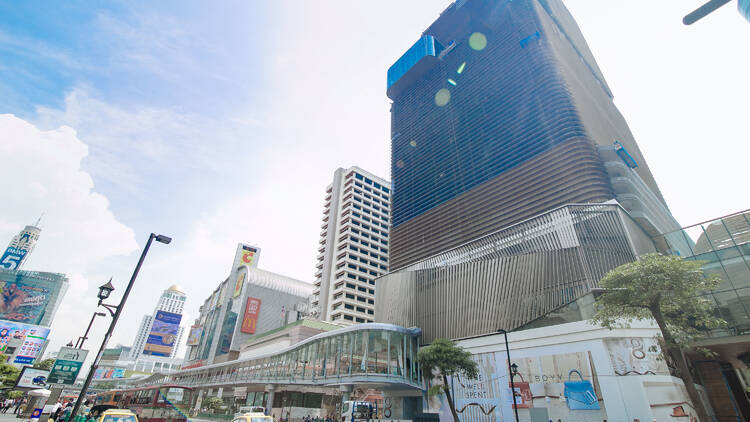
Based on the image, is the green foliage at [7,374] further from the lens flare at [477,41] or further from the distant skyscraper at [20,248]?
the distant skyscraper at [20,248]

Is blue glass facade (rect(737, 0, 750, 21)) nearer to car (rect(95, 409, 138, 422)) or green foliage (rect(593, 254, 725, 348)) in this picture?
green foliage (rect(593, 254, 725, 348))

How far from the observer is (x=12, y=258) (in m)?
132

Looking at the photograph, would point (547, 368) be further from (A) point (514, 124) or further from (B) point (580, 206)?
(A) point (514, 124)

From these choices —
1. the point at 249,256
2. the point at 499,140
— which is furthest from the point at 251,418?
the point at 249,256

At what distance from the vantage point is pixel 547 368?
25109 mm

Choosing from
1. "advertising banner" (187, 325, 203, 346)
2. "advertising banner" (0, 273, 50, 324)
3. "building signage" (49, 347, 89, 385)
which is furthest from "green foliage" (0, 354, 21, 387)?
"advertising banner" (0, 273, 50, 324)

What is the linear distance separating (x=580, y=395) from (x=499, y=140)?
123 ft

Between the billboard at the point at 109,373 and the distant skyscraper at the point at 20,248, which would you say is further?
the distant skyscraper at the point at 20,248

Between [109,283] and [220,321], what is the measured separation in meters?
85.6

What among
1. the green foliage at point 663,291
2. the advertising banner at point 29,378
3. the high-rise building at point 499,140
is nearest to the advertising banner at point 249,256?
the high-rise building at point 499,140

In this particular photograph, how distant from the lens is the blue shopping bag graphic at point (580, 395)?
72.6 feet

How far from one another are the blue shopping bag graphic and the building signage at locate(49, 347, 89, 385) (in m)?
30.5

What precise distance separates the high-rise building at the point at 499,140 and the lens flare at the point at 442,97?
0.29 meters

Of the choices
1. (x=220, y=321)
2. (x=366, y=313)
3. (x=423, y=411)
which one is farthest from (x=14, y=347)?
(x=423, y=411)
